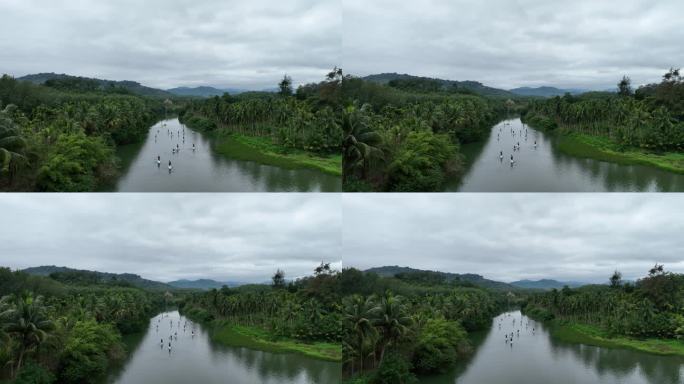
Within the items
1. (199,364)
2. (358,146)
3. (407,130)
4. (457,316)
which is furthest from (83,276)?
(457,316)

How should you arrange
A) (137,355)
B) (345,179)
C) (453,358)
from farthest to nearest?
(137,355) → (453,358) → (345,179)

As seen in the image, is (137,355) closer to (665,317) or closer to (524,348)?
(524,348)

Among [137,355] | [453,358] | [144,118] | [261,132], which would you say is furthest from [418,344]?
[144,118]

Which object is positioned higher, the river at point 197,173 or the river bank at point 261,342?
the river at point 197,173

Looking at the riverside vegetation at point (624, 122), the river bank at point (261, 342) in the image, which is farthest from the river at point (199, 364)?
the riverside vegetation at point (624, 122)

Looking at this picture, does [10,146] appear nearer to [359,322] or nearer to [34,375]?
[34,375]

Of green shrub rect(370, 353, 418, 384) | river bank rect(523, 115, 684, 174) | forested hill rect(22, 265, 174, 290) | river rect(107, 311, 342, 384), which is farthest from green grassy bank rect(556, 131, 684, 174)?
forested hill rect(22, 265, 174, 290)

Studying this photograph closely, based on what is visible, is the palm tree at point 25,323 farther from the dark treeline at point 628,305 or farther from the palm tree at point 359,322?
the dark treeline at point 628,305
